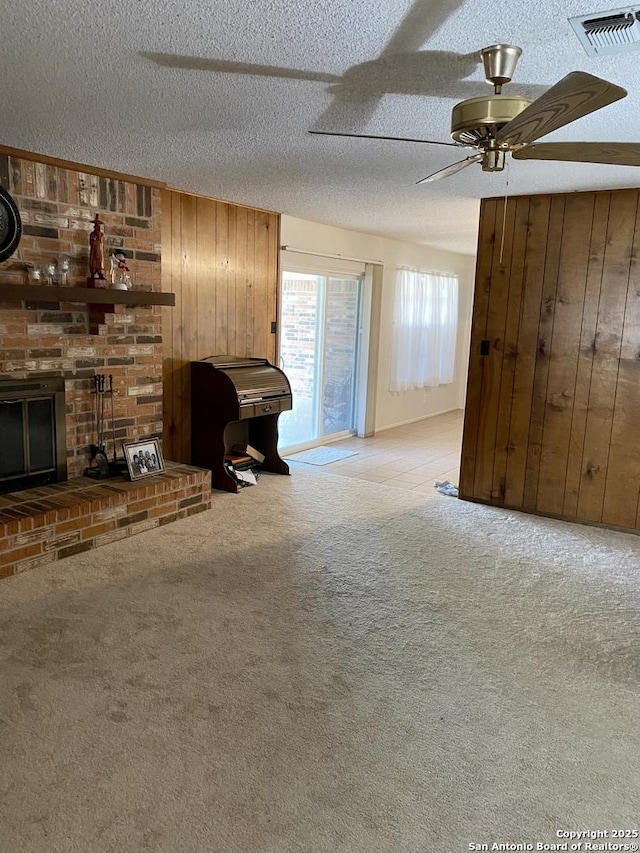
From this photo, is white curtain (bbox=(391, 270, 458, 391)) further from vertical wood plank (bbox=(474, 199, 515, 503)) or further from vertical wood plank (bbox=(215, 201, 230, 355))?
vertical wood plank (bbox=(474, 199, 515, 503))

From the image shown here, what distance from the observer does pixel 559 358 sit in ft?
13.8

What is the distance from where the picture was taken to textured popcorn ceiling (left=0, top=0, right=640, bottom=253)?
1804 mm

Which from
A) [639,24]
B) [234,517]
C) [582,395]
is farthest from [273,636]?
[582,395]

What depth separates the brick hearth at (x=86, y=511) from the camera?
3.17m

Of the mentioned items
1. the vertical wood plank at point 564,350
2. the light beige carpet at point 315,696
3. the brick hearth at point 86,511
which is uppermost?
the vertical wood plank at point 564,350

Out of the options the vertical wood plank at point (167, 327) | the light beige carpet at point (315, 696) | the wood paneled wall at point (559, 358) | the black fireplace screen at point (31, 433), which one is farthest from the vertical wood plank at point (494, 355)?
the black fireplace screen at point (31, 433)

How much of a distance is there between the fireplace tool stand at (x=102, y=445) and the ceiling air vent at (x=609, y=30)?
120 inches

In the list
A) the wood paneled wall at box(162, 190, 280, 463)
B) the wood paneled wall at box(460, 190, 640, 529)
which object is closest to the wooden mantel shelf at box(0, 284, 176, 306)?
the wood paneled wall at box(162, 190, 280, 463)

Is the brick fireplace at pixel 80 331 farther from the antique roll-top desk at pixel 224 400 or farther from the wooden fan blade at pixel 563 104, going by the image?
the wooden fan blade at pixel 563 104

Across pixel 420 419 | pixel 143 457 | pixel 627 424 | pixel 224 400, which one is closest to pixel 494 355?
pixel 627 424

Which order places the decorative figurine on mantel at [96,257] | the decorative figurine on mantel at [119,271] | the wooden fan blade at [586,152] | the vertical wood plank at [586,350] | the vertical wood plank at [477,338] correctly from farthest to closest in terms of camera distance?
the vertical wood plank at [477,338] < the vertical wood plank at [586,350] < the decorative figurine on mantel at [119,271] < the decorative figurine on mantel at [96,257] < the wooden fan blade at [586,152]

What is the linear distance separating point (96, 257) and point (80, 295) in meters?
0.33

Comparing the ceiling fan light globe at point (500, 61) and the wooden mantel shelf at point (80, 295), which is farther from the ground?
the ceiling fan light globe at point (500, 61)

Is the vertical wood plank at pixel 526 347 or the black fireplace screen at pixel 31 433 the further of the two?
the vertical wood plank at pixel 526 347
